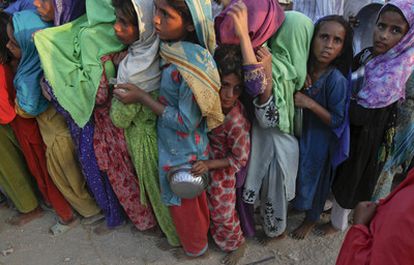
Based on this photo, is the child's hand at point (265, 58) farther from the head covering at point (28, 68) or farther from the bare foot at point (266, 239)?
the head covering at point (28, 68)

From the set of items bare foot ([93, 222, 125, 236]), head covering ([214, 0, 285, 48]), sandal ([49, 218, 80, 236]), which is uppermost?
head covering ([214, 0, 285, 48])

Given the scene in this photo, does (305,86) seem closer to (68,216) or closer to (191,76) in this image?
(191,76)

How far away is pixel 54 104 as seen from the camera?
96.4 inches

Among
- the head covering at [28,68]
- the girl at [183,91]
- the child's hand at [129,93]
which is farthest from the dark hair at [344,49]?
the head covering at [28,68]

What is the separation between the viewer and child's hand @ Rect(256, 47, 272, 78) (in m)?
1.98

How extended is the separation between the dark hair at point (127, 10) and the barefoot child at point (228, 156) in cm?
51

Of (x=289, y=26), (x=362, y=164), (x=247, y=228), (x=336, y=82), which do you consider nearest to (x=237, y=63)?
(x=289, y=26)

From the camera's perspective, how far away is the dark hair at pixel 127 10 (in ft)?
6.50

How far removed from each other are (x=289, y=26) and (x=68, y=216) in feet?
7.52

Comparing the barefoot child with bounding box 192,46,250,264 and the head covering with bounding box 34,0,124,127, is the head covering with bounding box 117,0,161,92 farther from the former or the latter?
the barefoot child with bounding box 192,46,250,264

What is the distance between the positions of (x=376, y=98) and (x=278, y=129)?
1.95ft

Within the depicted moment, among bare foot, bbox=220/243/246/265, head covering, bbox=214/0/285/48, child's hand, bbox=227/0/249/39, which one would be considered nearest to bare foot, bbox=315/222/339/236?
bare foot, bbox=220/243/246/265

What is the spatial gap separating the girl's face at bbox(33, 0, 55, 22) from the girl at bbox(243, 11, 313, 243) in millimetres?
1472

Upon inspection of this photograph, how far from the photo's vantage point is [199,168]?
2.14 meters
